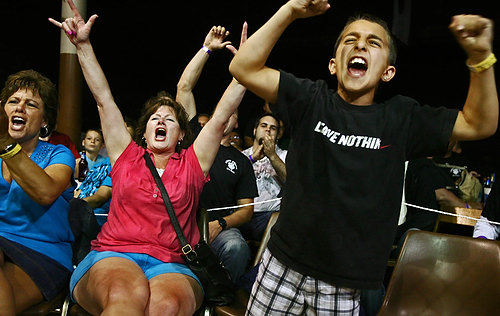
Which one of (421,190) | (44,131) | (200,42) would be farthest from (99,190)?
(200,42)

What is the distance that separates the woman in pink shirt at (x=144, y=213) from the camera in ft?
5.92

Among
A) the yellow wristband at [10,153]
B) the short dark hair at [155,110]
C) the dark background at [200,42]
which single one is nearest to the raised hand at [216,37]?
the short dark hair at [155,110]

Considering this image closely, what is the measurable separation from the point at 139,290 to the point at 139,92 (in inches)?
341

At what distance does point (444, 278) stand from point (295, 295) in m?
1.05

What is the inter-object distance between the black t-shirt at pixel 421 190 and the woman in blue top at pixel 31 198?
7.34 ft

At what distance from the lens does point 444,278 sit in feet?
6.76

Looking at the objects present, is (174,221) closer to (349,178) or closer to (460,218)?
(349,178)

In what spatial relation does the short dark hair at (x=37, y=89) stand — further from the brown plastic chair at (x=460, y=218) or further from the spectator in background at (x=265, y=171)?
the brown plastic chair at (x=460, y=218)

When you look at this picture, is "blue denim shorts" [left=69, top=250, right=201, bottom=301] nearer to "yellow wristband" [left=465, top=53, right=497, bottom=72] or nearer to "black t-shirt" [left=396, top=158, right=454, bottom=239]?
"yellow wristband" [left=465, top=53, right=497, bottom=72]

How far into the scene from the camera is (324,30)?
8836mm

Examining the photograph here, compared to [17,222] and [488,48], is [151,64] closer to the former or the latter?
[17,222]

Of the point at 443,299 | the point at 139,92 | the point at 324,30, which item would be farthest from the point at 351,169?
the point at 139,92

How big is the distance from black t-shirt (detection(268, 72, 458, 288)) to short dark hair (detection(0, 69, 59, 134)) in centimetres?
145

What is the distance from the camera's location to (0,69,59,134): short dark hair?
225 cm
